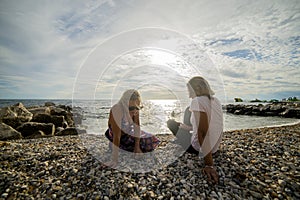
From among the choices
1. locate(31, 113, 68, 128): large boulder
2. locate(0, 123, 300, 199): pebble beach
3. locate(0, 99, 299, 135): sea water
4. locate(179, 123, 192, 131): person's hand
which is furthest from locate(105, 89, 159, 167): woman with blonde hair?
locate(31, 113, 68, 128): large boulder

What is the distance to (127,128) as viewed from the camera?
391cm

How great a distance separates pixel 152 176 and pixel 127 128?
46.8 inches

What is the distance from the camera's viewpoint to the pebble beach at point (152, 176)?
2.70 meters

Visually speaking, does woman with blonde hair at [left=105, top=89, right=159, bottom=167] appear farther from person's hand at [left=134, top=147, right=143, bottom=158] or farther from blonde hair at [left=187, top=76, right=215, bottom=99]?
blonde hair at [left=187, top=76, right=215, bottom=99]

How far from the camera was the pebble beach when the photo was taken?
2703 mm

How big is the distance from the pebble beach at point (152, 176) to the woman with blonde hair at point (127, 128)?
1.10 feet

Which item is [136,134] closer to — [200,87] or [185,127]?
[185,127]

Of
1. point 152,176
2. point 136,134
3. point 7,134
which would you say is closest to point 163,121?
point 7,134

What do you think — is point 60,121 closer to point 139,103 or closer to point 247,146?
point 139,103

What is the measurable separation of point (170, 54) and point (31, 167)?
4497mm

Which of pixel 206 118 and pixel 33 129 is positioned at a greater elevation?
pixel 206 118

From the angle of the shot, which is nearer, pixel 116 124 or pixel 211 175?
pixel 211 175

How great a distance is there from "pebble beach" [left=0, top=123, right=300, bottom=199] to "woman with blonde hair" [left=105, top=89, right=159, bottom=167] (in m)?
0.34

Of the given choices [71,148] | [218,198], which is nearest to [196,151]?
[218,198]
